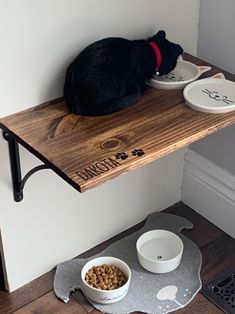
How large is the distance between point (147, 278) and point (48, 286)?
0.85 feet

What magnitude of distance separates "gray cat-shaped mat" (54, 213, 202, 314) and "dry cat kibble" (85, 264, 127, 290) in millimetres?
44

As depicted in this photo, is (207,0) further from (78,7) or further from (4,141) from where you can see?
(4,141)

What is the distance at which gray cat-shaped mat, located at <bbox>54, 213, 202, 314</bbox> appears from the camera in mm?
1504

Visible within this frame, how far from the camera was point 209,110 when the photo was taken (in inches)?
52.7

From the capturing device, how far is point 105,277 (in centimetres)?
151

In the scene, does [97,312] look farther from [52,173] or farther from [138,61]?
[138,61]

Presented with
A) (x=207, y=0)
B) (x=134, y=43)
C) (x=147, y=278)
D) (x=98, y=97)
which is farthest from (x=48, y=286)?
(x=207, y=0)

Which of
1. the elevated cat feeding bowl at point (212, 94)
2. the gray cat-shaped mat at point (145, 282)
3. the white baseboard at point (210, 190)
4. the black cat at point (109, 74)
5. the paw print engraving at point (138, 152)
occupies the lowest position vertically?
the gray cat-shaped mat at point (145, 282)

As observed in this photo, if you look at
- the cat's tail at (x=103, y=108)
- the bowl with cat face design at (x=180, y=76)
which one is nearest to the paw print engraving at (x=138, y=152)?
the cat's tail at (x=103, y=108)

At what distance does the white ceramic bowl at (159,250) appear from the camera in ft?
5.14

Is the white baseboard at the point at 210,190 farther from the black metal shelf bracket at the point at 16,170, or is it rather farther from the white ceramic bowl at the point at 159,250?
the black metal shelf bracket at the point at 16,170

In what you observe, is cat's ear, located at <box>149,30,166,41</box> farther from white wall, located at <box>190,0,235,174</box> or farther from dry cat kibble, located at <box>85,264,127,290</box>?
dry cat kibble, located at <box>85,264,127,290</box>

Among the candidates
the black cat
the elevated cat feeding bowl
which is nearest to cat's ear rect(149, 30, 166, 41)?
the black cat

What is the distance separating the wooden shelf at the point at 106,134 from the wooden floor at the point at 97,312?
0.48 meters
